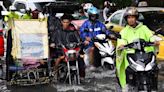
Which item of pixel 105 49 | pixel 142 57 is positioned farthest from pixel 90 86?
pixel 142 57

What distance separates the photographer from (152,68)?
6719 mm

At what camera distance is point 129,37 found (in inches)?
285

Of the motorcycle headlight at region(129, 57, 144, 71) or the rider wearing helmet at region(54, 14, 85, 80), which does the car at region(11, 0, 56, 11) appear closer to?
the rider wearing helmet at region(54, 14, 85, 80)

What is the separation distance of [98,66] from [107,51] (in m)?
0.61

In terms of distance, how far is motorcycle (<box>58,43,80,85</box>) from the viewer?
9.96m

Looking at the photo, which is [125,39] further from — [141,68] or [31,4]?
[31,4]

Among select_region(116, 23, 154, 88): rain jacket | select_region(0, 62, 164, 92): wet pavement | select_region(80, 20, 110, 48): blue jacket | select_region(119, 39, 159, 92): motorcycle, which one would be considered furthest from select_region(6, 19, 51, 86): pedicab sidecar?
select_region(119, 39, 159, 92): motorcycle

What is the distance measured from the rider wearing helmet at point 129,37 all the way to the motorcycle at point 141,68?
11 centimetres

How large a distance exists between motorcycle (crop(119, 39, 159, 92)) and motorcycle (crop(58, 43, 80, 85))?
3.11 m

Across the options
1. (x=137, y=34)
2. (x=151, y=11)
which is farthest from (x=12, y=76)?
(x=151, y=11)

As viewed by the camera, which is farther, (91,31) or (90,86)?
(91,31)

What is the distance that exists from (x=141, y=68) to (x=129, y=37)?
0.74 m

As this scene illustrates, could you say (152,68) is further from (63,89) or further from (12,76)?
(12,76)

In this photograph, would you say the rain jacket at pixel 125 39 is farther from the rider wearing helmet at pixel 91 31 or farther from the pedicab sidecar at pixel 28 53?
the rider wearing helmet at pixel 91 31
